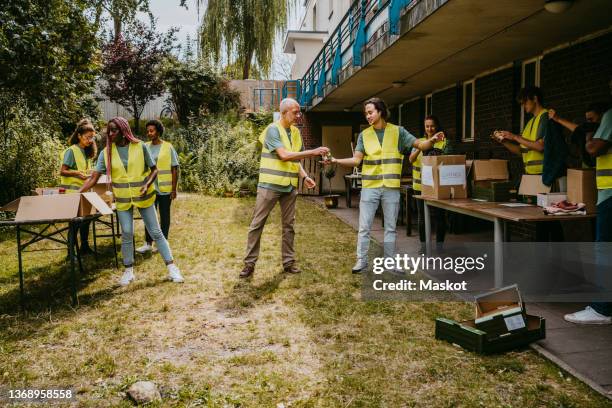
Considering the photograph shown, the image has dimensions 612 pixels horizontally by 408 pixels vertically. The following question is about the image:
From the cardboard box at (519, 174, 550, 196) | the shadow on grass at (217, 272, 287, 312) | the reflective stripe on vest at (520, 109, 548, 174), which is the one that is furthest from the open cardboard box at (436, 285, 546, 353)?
the reflective stripe on vest at (520, 109, 548, 174)

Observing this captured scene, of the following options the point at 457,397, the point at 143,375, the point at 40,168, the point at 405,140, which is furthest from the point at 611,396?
the point at 40,168

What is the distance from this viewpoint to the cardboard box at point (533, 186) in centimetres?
514

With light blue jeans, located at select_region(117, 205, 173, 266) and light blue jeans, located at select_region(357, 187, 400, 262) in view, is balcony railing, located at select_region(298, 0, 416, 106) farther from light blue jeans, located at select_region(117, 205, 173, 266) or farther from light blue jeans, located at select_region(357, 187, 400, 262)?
light blue jeans, located at select_region(117, 205, 173, 266)

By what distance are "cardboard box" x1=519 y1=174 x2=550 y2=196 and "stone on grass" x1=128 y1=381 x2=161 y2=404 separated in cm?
397

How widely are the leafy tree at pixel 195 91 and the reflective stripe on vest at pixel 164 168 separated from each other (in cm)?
1269

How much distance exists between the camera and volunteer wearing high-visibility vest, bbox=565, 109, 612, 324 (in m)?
3.96

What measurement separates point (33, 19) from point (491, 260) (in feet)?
25.8

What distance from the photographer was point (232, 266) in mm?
6547

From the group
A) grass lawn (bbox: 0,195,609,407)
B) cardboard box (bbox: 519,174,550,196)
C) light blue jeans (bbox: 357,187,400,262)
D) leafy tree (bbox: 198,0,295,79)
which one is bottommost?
grass lawn (bbox: 0,195,609,407)

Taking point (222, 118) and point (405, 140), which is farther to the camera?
point (222, 118)

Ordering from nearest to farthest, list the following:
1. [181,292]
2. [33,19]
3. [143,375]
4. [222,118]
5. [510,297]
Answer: [143,375] < [510,297] < [181,292] < [33,19] < [222,118]

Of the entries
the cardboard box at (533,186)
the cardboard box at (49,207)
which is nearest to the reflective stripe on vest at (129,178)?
the cardboard box at (49,207)

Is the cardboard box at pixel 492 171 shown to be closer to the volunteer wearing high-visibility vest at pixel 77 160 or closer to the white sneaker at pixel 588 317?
the white sneaker at pixel 588 317

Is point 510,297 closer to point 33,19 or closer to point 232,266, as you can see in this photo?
point 232,266
